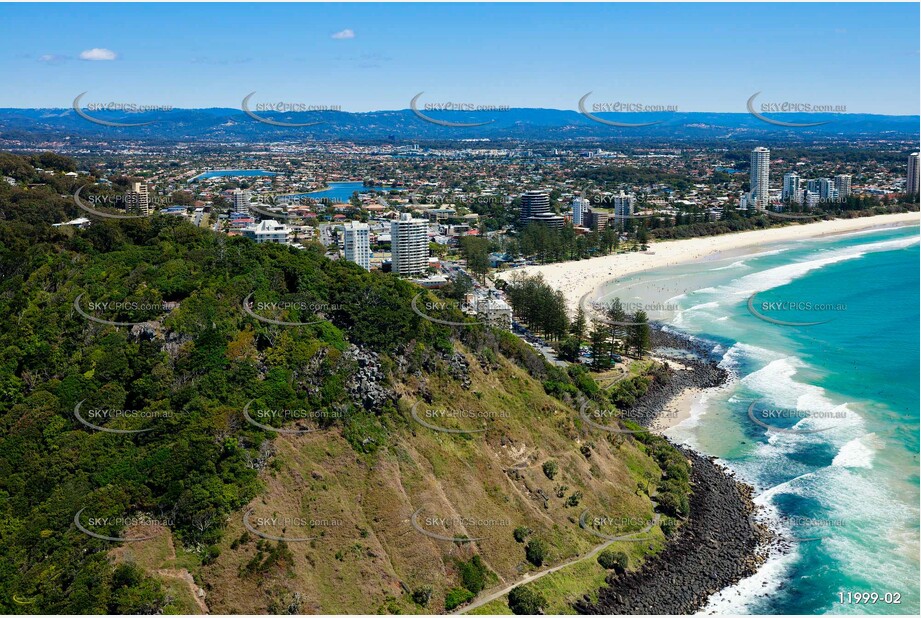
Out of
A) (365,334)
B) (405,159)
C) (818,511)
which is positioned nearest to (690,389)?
(818,511)

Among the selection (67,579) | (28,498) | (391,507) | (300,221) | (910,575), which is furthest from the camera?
(300,221)

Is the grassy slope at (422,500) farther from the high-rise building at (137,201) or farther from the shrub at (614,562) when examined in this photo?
the high-rise building at (137,201)

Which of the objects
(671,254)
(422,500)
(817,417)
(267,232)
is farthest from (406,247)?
(422,500)

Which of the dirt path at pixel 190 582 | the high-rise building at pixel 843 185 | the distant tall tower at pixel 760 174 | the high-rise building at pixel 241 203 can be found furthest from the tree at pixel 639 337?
the high-rise building at pixel 843 185

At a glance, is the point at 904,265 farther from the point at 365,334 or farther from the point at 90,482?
the point at 90,482

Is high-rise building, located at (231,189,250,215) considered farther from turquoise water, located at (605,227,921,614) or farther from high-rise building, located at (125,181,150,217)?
turquoise water, located at (605,227,921,614)

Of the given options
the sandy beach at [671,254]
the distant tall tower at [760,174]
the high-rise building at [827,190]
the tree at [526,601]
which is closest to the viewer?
the tree at [526,601]

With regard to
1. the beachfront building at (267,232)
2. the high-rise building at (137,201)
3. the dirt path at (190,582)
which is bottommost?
the dirt path at (190,582)
